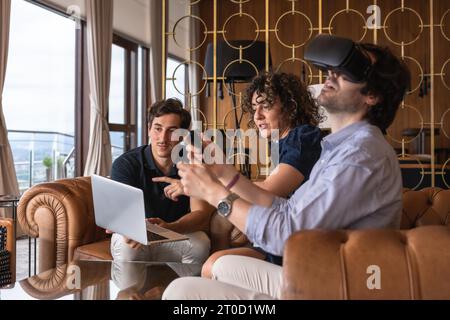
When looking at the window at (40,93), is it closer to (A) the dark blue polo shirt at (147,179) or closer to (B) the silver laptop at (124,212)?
(A) the dark blue polo shirt at (147,179)

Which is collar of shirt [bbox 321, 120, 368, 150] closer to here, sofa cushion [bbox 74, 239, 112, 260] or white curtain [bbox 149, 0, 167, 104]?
sofa cushion [bbox 74, 239, 112, 260]

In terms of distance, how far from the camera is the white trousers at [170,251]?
8.62ft

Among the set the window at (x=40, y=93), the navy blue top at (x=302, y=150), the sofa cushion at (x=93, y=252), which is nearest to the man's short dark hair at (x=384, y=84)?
the navy blue top at (x=302, y=150)

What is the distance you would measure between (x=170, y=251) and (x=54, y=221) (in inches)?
25.7

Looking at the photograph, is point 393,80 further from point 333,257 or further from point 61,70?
point 61,70

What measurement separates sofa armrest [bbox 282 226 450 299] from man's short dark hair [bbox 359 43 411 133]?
48 cm

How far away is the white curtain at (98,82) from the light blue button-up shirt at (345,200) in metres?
5.04

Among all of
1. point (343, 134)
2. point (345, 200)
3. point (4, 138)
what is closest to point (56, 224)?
point (343, 134)

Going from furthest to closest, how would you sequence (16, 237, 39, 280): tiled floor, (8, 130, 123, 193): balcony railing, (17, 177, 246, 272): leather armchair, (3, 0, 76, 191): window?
(8, 130, 123, 193): balcony railing
(3, 0, 76, 191): window
(16, 237, 39, 280): tiled floor
(17, 177, 246, 272): leather armchair

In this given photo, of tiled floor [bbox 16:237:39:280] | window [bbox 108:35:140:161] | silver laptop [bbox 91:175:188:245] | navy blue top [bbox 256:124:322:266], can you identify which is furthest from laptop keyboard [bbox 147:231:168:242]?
window [bbox 108:35:140:161]

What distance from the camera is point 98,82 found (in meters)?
6.20

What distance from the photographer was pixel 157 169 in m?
2.82

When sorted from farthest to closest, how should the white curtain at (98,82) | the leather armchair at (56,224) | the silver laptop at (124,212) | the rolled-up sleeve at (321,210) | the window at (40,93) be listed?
the white curtain at (98,82), the window at (40,93), the leather armchair at (56,224), the silver laptop at (124,212), the rolled-up sleeve at (321,210)

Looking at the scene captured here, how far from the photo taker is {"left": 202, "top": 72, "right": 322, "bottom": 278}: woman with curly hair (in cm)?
211
